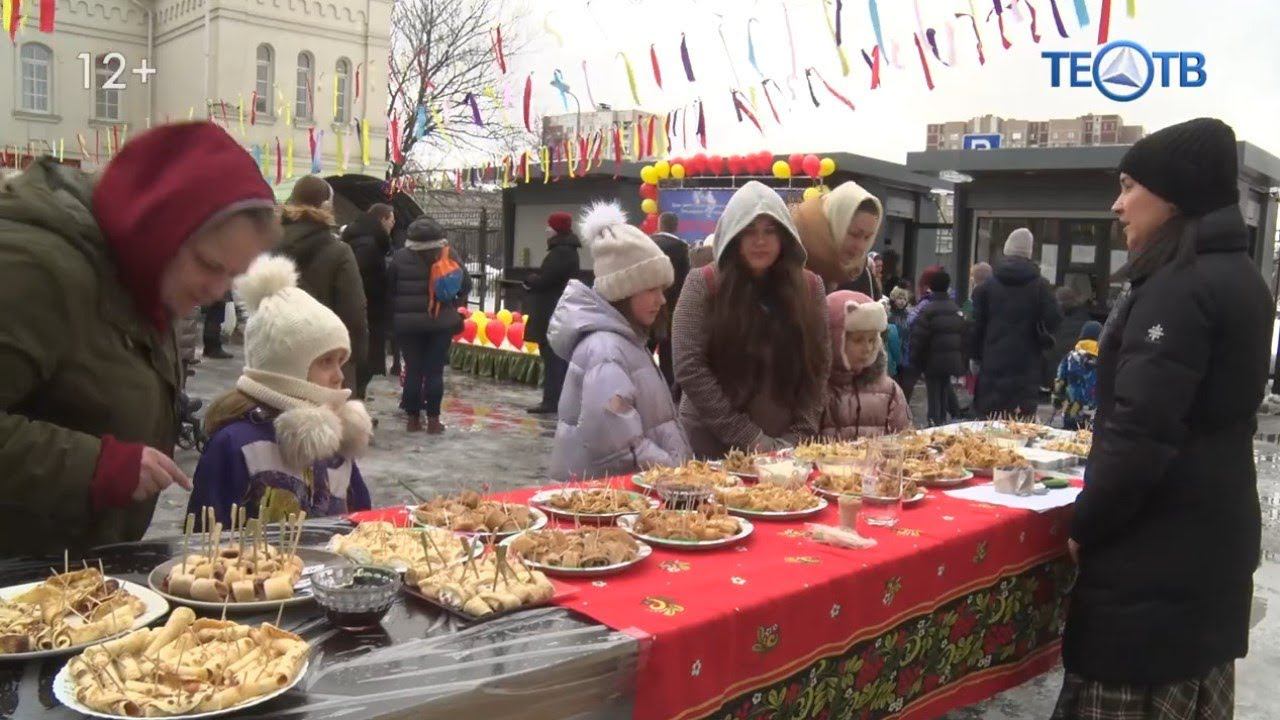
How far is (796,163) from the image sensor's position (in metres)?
12.3

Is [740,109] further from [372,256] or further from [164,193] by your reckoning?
[164,193]

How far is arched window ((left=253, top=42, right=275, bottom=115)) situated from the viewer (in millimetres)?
22781

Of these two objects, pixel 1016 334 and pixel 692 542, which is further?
pixel 1016 334

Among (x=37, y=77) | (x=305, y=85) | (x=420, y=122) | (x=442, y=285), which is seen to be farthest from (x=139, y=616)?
(x=37, y=77)

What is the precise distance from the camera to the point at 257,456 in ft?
7.23

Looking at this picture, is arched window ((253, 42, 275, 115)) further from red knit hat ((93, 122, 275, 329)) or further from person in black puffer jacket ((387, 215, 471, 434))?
red knit hat ((93, 122, 275, 329))

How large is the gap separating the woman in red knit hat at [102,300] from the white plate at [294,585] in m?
0.17

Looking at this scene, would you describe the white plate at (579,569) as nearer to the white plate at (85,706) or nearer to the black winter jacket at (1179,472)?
the white plate at (85,706)

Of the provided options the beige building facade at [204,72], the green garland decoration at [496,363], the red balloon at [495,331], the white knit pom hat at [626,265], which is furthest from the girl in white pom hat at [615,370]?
the beige building facade at [204,72]

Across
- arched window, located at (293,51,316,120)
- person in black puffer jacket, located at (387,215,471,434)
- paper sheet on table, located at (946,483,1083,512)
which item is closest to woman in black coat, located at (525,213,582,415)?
person in black puffer jacket, located at (387,215,471,434)

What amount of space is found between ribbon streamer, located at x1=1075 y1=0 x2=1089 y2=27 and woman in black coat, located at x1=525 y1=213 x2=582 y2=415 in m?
3.82

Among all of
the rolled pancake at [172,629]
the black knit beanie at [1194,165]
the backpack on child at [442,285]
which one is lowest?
the rolled pancake at [172,629]

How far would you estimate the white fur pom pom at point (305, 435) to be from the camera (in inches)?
85.7

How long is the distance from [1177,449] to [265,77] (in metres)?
24.1
